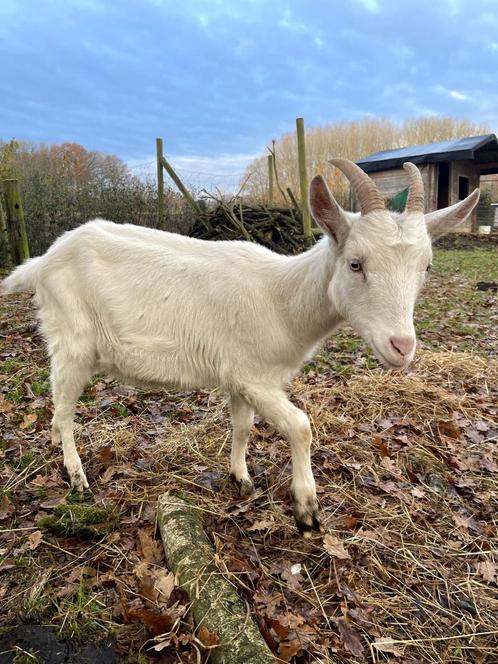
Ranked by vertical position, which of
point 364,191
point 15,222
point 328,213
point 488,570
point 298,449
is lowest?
point 488,570

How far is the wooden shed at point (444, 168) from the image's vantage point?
2206 cm

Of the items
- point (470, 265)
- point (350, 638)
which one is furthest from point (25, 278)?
point (470, 265)

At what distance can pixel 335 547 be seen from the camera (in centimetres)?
259

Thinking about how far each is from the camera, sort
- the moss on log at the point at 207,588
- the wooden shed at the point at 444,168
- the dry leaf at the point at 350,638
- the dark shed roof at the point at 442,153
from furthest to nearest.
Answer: the wooden shed at the point at 444,168 → the dark shed roof at the point at 442,153 → the dry leaf at the point at 350,638 → the moss on log at the point at 207,588

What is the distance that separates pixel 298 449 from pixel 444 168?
81.4 feet

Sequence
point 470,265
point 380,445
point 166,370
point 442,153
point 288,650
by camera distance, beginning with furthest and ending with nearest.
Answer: point 442,153 → point 470,265 → point 380,445 → point 166,370 → point 288,650

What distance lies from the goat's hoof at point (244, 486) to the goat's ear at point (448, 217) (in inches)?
75.5

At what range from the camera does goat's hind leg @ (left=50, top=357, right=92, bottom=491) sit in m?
3.23

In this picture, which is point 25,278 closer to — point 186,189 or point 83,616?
point 83,616

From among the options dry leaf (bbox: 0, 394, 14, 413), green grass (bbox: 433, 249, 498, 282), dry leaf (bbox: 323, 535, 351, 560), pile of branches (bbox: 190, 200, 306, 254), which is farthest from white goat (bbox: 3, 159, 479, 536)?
green grass (bbox: 433, 249, 498, 282)

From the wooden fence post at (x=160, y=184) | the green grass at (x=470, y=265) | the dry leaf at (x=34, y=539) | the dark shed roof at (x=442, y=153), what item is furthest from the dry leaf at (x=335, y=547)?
the dark shed roof at (x=442, y=153)

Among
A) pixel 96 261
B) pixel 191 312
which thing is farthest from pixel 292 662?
pixel 96 261

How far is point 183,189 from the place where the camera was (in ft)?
39.8

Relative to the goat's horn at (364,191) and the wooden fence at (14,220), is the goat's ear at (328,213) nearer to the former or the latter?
the goat's horn at (364,191)
